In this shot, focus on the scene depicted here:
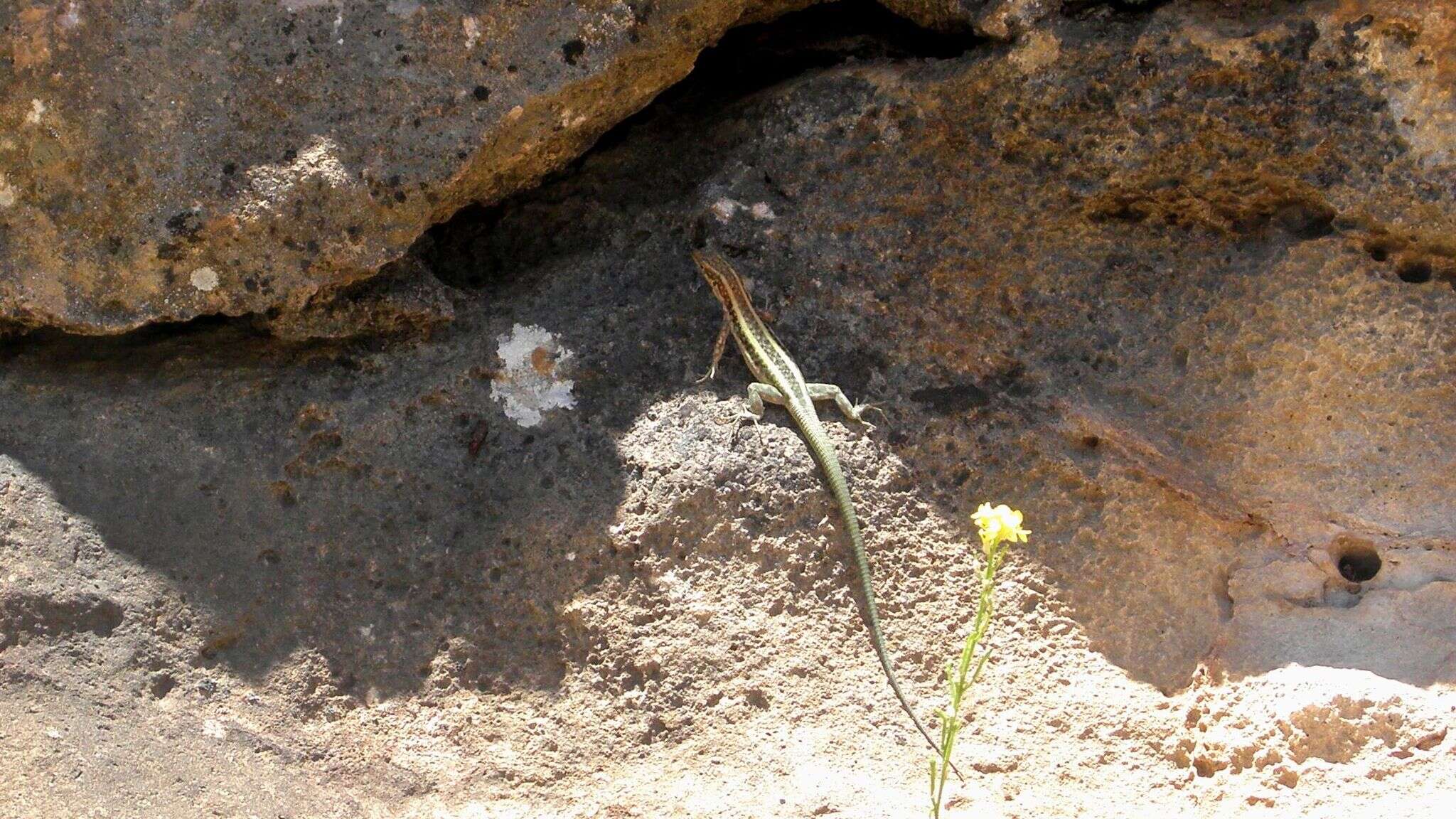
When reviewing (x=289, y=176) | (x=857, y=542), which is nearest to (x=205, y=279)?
(x=289, y=176)

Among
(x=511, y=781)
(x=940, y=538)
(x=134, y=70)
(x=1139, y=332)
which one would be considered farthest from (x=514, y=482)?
(x=1139, y=332)

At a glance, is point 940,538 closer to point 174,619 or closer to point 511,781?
point 511,781

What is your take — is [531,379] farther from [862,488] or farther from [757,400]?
[862,488]

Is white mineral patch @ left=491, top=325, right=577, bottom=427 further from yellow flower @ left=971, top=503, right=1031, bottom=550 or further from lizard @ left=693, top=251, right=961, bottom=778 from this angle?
yellow flower @ left=971, top=503, right=1031, bottom=550

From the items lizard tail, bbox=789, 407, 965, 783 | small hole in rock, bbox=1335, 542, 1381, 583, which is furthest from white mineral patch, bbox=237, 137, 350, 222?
small hole in rock, bbox=1335, 542, 1381, 583

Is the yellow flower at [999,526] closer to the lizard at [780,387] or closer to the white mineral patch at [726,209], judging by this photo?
the lizard at [780,387]

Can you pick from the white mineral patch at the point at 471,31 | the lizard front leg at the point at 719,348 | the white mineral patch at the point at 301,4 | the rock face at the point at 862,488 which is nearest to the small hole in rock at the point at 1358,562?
the rock face at the point at 862,488
